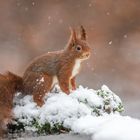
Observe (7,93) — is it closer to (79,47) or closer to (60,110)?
(60,110)

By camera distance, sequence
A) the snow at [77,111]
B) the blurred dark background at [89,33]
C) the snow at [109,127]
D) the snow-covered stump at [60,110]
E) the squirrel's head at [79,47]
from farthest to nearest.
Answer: the blurred dark background at [89,33] → the squirrel's head at [79,47] → the snow-covered stump at [60,110] → the snow at [77,111] → the snow at [109,127]

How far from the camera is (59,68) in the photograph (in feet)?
10.5

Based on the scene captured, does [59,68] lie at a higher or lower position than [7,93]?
higher

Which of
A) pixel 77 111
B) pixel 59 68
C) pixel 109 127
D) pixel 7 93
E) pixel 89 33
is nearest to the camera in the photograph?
pixel 109 127

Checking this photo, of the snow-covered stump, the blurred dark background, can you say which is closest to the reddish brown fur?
the snow-covered stump

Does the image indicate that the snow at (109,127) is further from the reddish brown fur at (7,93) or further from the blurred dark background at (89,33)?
the blurred dark background at (89,33)

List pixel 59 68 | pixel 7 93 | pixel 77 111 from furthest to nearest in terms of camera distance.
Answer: pixel 59 68
pixel 7 93
pixel 77 111

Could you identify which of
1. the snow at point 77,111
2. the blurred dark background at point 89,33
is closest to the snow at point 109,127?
the snow at point 77,111

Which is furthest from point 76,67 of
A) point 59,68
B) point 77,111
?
point 77,111

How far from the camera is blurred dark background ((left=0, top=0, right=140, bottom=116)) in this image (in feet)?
19.9

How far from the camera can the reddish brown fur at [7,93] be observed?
2.99 metres

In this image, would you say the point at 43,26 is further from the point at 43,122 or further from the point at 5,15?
the point at 43,122

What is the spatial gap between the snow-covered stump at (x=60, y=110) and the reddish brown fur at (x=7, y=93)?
34 millimetres

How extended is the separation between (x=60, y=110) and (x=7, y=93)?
0.27 metres
